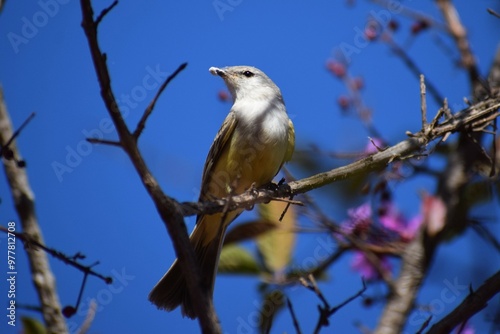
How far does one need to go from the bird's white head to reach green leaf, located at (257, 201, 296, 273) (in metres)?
1.49

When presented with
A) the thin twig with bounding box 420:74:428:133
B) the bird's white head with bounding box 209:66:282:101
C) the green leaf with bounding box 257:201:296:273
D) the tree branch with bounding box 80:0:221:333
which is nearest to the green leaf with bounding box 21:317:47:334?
the tree branch with bounding box 80:0:221:333

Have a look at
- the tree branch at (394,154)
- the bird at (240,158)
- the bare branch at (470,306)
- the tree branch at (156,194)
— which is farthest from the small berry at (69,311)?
the bare branch at (470,306)

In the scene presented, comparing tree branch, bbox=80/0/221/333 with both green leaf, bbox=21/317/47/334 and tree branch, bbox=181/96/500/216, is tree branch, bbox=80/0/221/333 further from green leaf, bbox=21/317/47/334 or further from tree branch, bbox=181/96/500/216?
green leaf, bbox=21/317/47/334

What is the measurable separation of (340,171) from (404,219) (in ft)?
4.57

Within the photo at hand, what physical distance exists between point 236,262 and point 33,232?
162cm

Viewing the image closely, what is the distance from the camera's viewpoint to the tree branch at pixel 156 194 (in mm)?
2271

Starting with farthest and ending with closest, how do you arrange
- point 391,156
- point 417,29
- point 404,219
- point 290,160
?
point 417,29
point 290,160
point 404,219
point 391,156

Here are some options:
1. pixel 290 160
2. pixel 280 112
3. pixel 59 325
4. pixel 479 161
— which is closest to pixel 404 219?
pixel 479 161

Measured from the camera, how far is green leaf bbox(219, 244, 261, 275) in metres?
4.88

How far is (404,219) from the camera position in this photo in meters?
4.95

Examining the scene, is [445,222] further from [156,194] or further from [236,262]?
[156,194]

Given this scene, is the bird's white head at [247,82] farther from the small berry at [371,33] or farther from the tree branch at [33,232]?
the tree branch at [33,232]

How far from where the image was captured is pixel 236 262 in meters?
4.90

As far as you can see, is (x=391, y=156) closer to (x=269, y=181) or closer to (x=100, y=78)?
(x=269, y=181)
